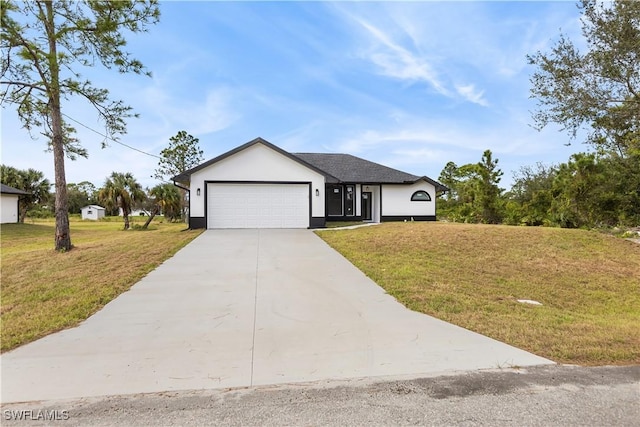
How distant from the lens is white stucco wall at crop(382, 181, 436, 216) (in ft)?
68.1

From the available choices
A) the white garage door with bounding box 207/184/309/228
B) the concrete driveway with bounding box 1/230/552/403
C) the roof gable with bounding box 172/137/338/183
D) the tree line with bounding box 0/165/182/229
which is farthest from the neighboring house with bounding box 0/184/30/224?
the concrete driveway with bounding box 1/230/552/403

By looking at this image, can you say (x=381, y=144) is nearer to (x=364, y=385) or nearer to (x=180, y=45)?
(x=180, y=45)

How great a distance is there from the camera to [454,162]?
1566 inches

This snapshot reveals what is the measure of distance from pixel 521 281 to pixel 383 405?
6418mm

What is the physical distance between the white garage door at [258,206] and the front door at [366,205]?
5.66 meters

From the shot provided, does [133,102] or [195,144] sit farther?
[195,144]

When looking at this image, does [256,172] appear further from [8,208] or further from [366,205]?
[8,208]

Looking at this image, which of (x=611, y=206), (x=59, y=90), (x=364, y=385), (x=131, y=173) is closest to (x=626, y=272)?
(x=611, y=206)

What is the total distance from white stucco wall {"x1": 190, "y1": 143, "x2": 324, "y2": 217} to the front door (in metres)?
5.15

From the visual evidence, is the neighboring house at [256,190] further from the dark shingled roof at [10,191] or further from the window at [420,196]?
the dark shingled roof at [10,191]

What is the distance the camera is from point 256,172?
1609 cm

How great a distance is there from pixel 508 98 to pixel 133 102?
15.8 metres

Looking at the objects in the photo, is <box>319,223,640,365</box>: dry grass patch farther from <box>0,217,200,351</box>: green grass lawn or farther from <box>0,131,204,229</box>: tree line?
<box>0,131,204,229</box>: tree line
